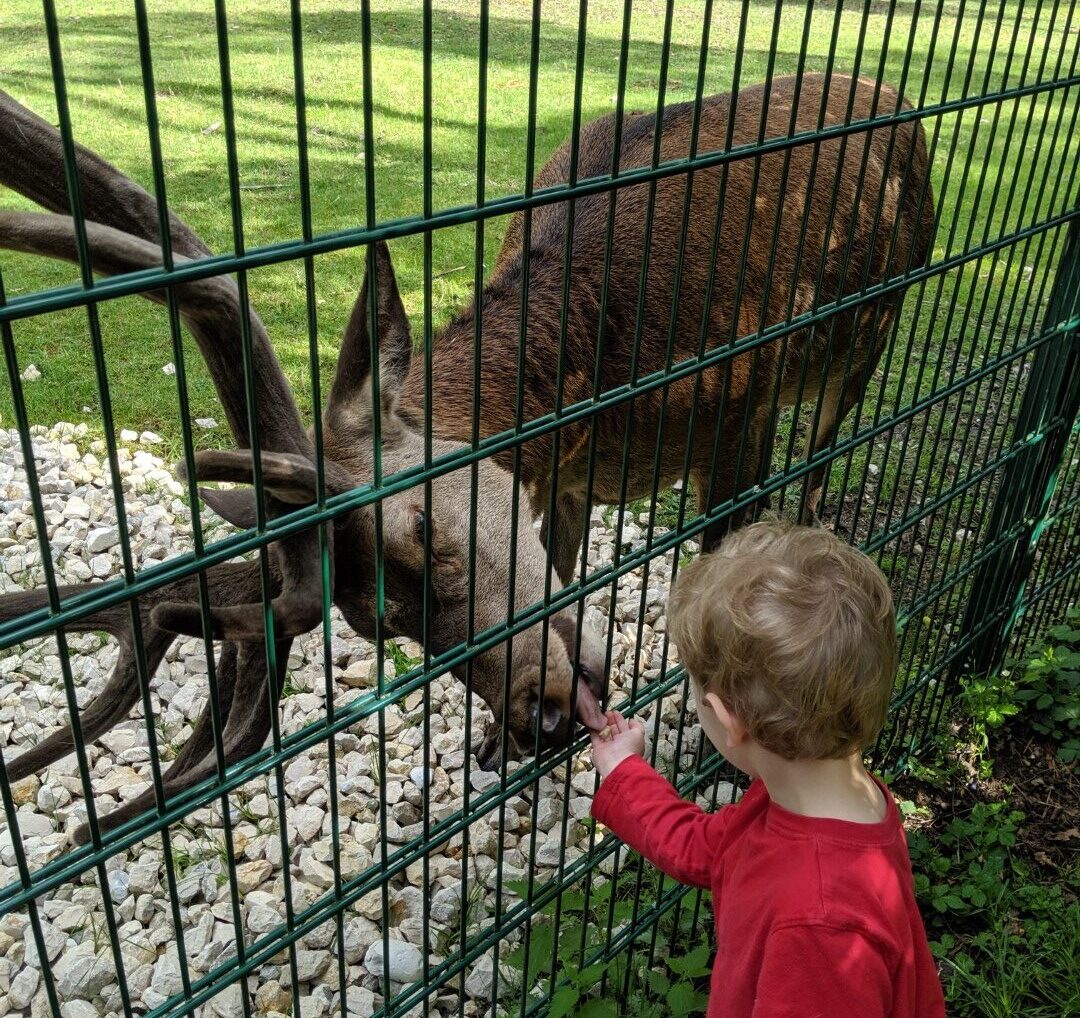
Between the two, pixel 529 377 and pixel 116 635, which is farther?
pixel 529 377

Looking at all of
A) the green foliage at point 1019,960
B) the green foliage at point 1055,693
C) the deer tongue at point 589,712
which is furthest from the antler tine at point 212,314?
the green foliage at point 1055,693

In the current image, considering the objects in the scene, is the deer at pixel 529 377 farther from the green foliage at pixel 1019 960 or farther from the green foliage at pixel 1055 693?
the green foliage at pixel 1019 960

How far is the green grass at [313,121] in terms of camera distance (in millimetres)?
6664

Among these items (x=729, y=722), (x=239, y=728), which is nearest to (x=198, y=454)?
(x=239, y=728)

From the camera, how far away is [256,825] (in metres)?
3.94

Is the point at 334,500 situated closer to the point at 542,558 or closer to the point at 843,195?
the point at 542,558

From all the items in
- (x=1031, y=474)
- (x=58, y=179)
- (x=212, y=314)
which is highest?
(x=58, y=179)

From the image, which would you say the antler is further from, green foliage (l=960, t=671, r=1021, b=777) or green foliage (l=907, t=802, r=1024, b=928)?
green foliage (l=960, t=671, r=1021, b=777)

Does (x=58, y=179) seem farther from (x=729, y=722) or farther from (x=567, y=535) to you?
(x=567, y=535)

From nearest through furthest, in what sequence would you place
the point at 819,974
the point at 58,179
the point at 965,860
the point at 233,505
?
the point at 58,179 < the point at 819,974 < the point at 233,505 < the point at 965,860

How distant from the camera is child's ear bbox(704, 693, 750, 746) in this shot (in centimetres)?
203

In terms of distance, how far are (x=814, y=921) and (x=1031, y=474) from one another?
8.94 feet

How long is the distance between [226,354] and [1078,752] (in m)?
3.53

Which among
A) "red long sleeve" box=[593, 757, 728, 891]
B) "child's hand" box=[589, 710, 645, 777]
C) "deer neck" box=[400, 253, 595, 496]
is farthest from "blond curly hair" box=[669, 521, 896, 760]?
"deer neck" box=[400, 253, 595, 496]
